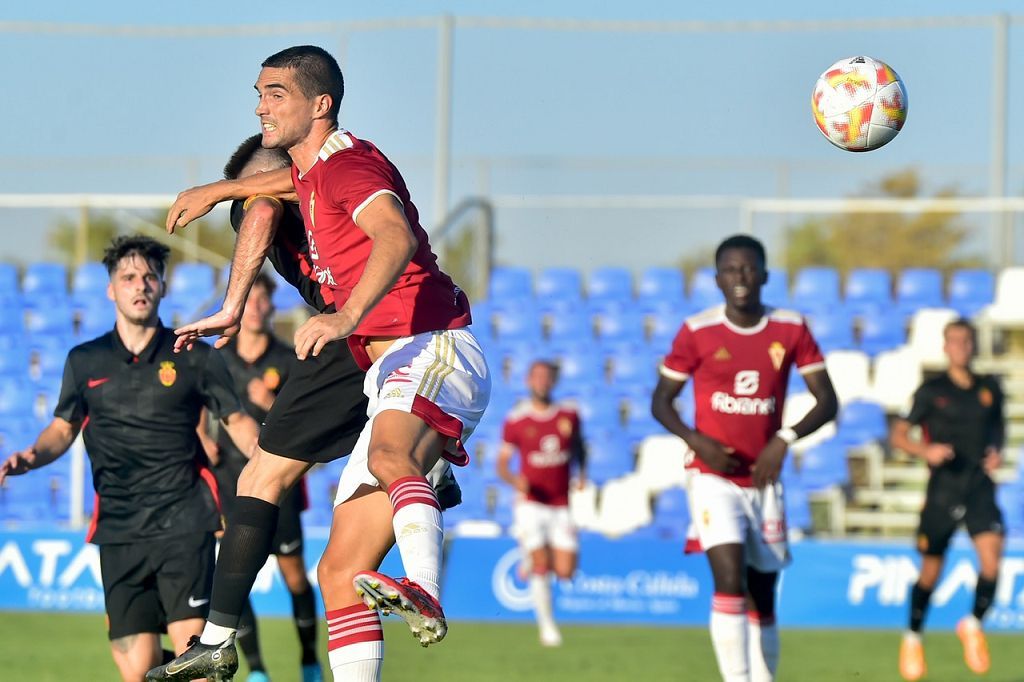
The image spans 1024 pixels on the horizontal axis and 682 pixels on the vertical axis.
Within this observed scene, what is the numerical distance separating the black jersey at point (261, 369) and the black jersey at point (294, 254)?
309 centimetres

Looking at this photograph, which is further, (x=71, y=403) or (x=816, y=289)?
Result: (x=816, y=289)

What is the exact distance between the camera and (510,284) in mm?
19047

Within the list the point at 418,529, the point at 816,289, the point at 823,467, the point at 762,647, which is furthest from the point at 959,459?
the point at 418,529

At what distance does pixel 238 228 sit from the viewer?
6.12 m

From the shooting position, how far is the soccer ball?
7.27 metres

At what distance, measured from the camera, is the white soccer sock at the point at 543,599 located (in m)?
13.2

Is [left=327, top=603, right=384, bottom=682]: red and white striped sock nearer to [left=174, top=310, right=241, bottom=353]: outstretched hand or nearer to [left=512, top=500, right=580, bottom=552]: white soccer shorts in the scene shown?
[left=174, top=310, right=241, bottom=353]: outstretched hand

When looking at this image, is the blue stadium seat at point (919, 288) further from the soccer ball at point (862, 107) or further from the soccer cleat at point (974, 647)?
the soccer ball at point (862, 107)

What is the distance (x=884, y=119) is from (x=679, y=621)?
8.25 meters

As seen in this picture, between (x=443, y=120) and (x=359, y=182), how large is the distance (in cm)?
1275

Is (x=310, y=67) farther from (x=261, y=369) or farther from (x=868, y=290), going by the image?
(x=868, y=290)

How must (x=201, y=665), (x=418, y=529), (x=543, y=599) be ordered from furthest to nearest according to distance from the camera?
(x=543, y=599)
(x=201, y=665)
(x=418, y=529)

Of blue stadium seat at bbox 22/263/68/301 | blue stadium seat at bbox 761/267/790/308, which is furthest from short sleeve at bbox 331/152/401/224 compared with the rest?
blue stadium seat at bbox 22/263/68/301

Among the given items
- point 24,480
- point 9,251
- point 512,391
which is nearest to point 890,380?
point 512,391
